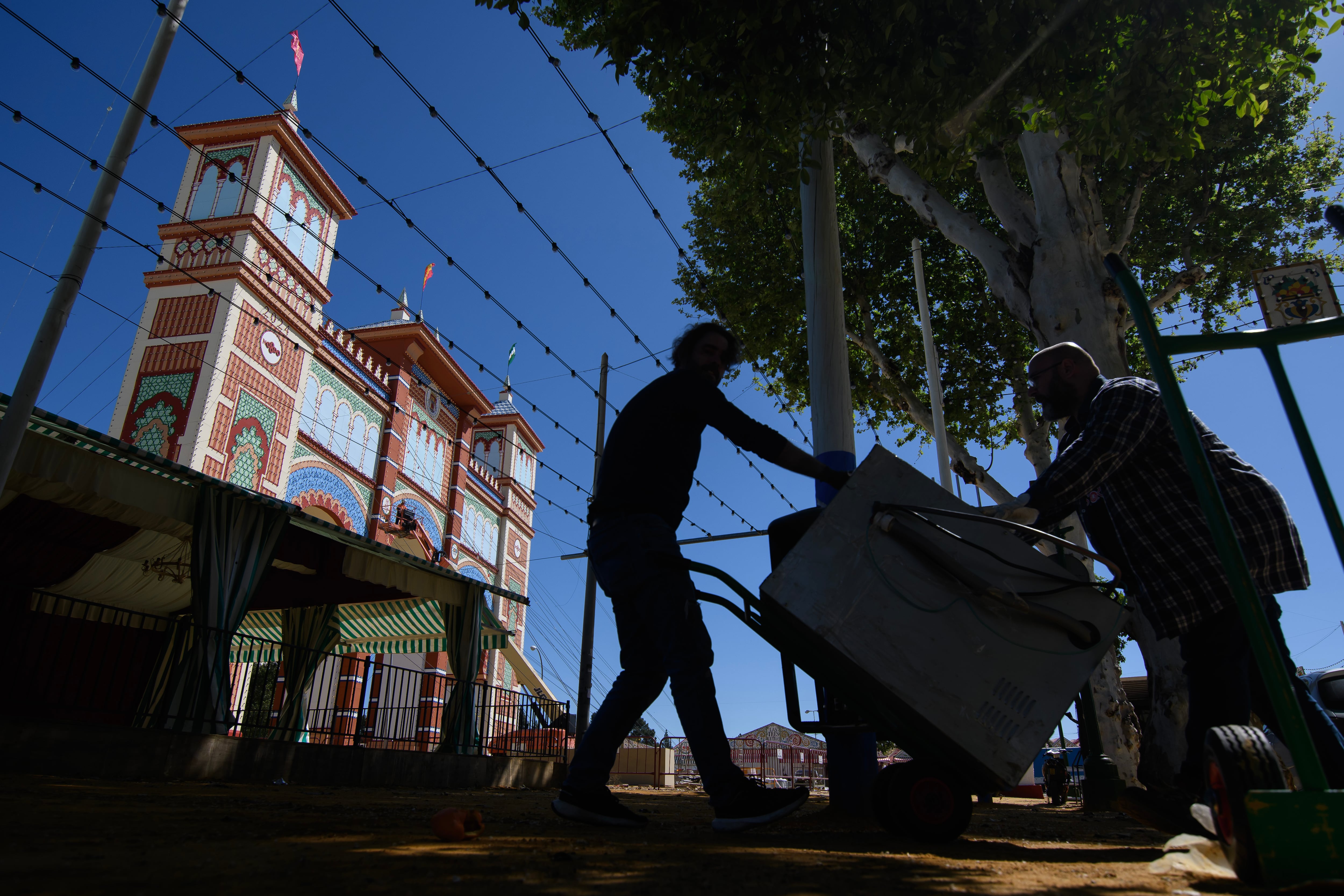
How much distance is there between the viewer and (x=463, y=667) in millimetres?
10078

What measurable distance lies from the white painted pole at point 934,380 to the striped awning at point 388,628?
7507 millimetres

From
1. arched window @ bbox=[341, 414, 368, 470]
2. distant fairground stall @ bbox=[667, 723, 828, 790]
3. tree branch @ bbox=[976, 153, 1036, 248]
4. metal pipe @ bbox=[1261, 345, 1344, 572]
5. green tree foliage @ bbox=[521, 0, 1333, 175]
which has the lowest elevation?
distant fairground stall @ bbox=[667, 723, 828, 790]

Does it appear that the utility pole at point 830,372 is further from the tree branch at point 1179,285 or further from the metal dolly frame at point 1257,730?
the tree branch at point 1179,285

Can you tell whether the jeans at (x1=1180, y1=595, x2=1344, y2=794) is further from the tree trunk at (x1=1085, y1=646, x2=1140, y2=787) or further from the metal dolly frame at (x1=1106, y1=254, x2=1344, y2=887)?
the tree trunk at (x1=1085, y1=646, x2=1140, y2=787)

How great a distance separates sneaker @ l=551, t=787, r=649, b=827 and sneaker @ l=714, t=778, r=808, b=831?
1.05 feet

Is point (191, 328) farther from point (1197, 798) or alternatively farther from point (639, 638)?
point (1197, 798)

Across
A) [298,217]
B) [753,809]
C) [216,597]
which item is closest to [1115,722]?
[753,809]

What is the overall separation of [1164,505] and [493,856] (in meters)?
2.14

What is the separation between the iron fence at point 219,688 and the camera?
6715mm

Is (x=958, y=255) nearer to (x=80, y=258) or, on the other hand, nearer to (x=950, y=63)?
(x=950, y=63)

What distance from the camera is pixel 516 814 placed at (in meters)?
2.97

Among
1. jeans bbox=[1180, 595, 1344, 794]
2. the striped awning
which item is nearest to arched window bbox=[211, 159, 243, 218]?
the striped awning

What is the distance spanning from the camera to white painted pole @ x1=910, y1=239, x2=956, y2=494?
11.6 meters

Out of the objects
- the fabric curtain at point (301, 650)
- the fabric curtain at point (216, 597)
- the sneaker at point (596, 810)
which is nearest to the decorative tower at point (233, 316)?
the fabric curtain at point (301, 650)
